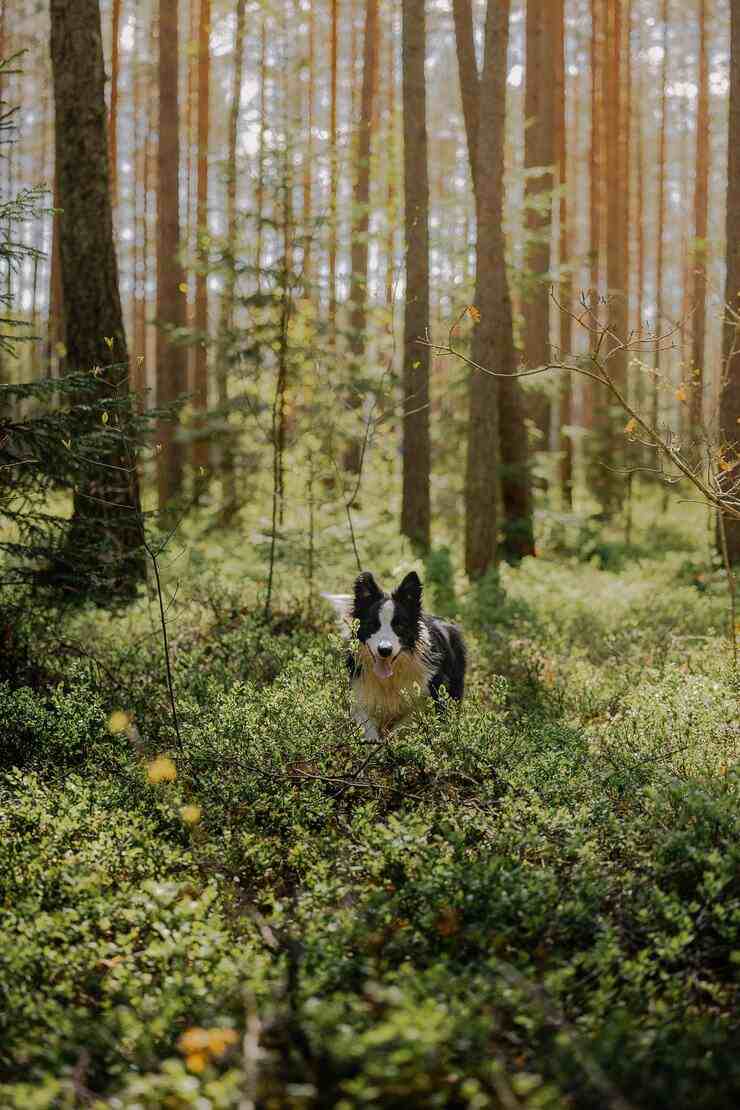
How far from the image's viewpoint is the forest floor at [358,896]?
2838 mm

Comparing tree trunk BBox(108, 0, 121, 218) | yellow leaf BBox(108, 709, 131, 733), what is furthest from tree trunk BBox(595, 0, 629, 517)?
yellow leaf BBox(108, 709, 131, 733)

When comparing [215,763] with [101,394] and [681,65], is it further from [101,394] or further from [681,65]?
[681,65]

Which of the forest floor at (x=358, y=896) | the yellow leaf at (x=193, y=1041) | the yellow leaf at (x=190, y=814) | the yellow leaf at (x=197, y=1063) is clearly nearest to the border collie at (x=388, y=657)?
the forest floor at (x=358, y=896)

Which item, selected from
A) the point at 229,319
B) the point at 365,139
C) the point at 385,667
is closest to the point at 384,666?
the point at 385,667

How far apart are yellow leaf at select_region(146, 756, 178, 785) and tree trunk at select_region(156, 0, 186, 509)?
36.7 feet

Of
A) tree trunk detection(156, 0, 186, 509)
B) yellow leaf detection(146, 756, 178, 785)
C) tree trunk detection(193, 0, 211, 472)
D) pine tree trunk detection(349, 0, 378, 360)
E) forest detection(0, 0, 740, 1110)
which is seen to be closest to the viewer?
forest detection(0, 0, 740, 1110)

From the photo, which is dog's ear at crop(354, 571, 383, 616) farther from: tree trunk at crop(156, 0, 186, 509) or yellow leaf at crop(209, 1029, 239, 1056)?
tree trunk at crop(156, 0, 186, 509)

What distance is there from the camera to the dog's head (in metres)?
6.67

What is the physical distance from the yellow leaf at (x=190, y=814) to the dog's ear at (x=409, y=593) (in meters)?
2.49

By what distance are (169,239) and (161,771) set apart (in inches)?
570

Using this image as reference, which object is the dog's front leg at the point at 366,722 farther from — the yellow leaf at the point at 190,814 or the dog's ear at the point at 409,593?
the yellow leaf at the point at 190,814

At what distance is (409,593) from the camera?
6.85m

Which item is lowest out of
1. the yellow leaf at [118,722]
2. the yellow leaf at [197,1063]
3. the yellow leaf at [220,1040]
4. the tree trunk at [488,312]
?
the yellow leaf at [197,1063]

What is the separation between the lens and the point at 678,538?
1923cm
